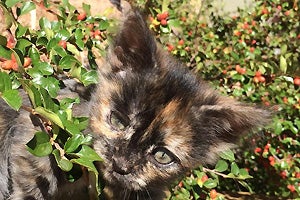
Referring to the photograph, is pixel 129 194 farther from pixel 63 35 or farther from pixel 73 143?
pixel 73 143

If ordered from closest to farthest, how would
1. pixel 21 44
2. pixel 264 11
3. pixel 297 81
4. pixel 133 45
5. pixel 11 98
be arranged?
pixel 11 98
pixel 21 44
pixel 133 45
pixel 297 81
pixel 264 11

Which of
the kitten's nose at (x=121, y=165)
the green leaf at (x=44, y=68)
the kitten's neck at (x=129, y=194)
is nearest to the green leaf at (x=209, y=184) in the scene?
the kitten's neck at (x=129, y=194)

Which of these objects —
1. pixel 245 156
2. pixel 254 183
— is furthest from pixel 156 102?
pixel 254 183

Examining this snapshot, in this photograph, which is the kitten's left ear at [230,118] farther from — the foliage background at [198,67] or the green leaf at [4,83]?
the green leaf at [4,83]

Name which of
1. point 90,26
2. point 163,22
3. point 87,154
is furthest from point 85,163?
point 90,26

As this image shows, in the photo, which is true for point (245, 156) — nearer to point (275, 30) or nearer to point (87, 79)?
point (275, 30)

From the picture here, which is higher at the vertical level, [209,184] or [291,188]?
[209,184]

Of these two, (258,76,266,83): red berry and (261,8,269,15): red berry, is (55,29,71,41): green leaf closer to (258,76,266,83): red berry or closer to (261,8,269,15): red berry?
(258,76,266,83): red berry
